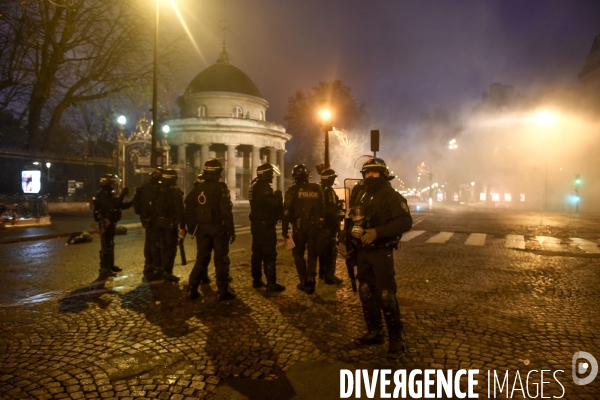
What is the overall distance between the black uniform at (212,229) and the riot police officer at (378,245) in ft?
7.53

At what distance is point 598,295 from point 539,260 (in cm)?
349

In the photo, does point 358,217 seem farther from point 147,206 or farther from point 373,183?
point 147,206

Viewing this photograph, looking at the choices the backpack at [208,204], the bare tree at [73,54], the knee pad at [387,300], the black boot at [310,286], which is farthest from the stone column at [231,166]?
the knee pad at [387,300]

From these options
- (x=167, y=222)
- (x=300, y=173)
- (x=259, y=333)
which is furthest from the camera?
(x=167, y=222)

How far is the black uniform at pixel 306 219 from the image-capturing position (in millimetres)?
6363

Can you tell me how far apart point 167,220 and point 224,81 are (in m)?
44.3

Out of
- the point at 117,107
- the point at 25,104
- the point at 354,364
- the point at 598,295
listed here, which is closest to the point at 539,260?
the point at 598,295

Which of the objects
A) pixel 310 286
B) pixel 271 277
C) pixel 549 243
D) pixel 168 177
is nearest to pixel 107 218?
pixel 168 177

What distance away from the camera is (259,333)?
462 centimetres

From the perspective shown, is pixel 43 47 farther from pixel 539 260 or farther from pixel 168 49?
pixel 539 260

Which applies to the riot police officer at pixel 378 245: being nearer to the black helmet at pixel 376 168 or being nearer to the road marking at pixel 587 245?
the black helmet at pixel 376 168

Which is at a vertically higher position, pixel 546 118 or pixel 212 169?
pixel 546 118

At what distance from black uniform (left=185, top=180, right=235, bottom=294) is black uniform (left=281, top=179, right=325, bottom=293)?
3.15 ft

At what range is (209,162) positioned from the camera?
631 cm
